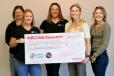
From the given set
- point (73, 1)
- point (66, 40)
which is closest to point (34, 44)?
point (66, 40)

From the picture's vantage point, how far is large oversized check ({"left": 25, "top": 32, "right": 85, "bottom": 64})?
2.99 metres

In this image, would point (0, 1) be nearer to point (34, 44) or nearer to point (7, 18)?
point (7, 18)

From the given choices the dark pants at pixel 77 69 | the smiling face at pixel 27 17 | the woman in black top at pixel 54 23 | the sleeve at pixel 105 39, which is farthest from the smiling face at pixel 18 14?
the sleeve at pixel 105 39

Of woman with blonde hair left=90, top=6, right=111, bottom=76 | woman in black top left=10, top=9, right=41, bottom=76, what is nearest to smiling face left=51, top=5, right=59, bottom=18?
woman in black top left=10, top=9, right=41, bottom=76

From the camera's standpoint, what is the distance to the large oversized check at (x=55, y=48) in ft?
9.82

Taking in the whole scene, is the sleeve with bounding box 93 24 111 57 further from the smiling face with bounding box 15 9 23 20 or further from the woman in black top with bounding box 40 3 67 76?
the smiling face with bounding box 15 9 23 20

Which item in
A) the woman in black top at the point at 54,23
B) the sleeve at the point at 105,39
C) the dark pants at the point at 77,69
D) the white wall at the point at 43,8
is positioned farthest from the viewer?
the white wall at the point at 43,8

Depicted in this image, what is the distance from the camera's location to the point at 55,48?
3.04 m

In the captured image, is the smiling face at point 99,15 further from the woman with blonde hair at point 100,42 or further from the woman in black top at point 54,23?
the woman in black top at point 54,23

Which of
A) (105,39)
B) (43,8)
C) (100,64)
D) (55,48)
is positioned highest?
(43,8)

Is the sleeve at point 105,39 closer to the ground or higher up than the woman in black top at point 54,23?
closer to the ground

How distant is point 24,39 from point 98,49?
90 centimetres

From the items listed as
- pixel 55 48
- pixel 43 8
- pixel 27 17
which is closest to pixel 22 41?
pixel 27 17

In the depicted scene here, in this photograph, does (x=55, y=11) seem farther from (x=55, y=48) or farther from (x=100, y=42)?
(x=100, y=42)
